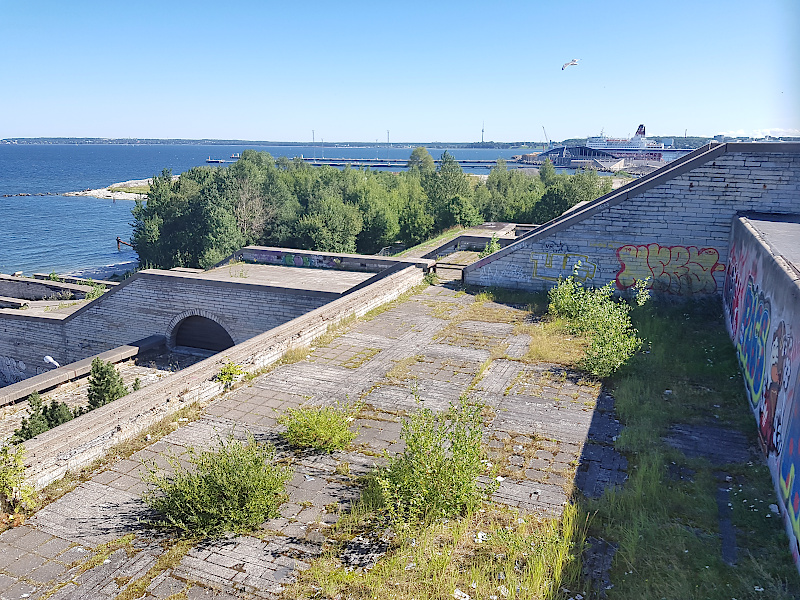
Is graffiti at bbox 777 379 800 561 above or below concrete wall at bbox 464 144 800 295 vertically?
below

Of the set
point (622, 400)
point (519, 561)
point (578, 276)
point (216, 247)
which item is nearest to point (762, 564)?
point (519, 561)

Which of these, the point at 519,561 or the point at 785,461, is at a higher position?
the point at 785,461

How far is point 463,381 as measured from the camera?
30.0 ft

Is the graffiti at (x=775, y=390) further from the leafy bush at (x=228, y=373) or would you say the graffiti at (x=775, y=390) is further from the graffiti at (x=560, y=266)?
the leafy bush at (x=228, y=373)

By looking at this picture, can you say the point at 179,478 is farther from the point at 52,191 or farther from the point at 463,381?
the point at 52,191

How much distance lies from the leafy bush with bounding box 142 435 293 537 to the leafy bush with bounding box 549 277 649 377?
5.65 metres

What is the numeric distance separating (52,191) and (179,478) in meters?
114

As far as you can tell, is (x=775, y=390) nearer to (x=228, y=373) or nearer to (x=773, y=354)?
(x=773, y=354)

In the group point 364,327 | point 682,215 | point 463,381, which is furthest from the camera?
point 682,215

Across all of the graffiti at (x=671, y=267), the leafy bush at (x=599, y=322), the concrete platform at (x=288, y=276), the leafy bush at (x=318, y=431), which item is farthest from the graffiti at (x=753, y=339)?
the concrete platform at (x=288, y=276)

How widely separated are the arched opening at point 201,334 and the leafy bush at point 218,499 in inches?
495

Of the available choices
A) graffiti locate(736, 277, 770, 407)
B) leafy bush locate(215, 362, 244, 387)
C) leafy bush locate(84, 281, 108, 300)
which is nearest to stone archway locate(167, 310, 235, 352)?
leafy bush locate(84, 281, 108, 300)

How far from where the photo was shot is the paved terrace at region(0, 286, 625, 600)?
4863 mm

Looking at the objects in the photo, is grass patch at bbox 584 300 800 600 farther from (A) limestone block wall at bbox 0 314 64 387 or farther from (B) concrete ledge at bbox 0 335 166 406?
(A) limestone block wall at bbox 0 314 64 387
